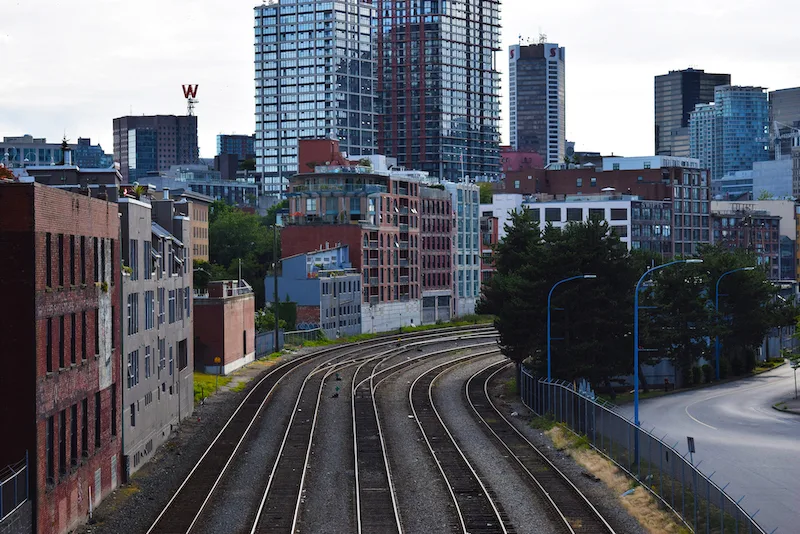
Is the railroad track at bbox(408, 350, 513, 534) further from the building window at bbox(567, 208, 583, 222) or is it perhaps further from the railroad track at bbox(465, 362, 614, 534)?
the building window at bbox(567, 208, 583, 222)

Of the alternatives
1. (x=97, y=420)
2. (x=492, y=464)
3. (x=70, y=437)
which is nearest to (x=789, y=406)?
(x=492, y=464)

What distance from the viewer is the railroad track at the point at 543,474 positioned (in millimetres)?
45219

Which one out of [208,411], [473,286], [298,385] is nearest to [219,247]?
[473,286]

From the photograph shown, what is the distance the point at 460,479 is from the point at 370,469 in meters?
4.63

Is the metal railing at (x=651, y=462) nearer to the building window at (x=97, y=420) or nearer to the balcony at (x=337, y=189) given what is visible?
the building window at (x=97, y=420)

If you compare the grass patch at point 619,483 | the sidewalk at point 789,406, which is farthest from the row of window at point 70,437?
the sidewalk at point 789,406

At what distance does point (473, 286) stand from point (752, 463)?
120m

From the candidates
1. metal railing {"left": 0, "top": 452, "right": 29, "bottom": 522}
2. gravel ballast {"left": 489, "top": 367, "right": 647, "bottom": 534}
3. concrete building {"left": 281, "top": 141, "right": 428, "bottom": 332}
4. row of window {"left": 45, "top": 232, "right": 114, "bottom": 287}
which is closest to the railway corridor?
gravel ballast {"left": 489, "top": 367, "right": 647, "bottom": 534}

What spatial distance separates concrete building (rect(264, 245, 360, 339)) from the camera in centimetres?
12681

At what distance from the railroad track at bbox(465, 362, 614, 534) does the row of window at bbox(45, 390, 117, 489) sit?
1754 centimetres

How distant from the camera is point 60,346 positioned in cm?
4216

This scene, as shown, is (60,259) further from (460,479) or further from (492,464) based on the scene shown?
(492,464)

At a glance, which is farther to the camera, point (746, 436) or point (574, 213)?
point (574, 213)

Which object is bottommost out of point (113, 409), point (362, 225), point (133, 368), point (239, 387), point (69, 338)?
point (239, 387)
